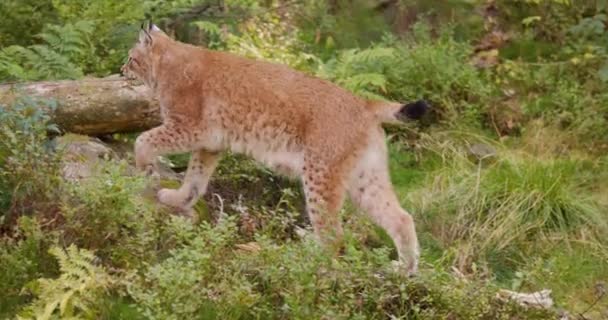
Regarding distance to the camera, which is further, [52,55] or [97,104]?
[52,55]

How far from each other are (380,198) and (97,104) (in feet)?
7.21

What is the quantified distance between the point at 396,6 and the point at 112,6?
3.42 meters

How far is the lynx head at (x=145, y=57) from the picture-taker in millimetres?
8961

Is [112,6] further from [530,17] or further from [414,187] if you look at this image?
[530,17]

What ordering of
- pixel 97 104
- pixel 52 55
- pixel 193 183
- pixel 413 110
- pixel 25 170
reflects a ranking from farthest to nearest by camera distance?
pixel 52 55
pixel 97 104
pixel 193 183
pixel 413 110
pixel 25 170

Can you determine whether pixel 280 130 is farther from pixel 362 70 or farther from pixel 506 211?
pixel 362 70

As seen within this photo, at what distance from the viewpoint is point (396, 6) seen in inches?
518

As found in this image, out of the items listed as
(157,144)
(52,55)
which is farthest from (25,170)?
(52,55)

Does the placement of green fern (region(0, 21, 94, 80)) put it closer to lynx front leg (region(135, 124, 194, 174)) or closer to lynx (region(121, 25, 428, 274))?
lynx (region(121, 25, 428, 274))

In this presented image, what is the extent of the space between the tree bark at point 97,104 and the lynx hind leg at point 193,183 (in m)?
0.59

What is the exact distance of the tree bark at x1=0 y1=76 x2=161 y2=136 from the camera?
8.84 meters

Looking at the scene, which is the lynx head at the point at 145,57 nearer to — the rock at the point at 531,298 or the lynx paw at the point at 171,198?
the lynx paw at the point at 171,198

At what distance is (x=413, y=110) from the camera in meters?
8.10

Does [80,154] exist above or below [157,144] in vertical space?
below
